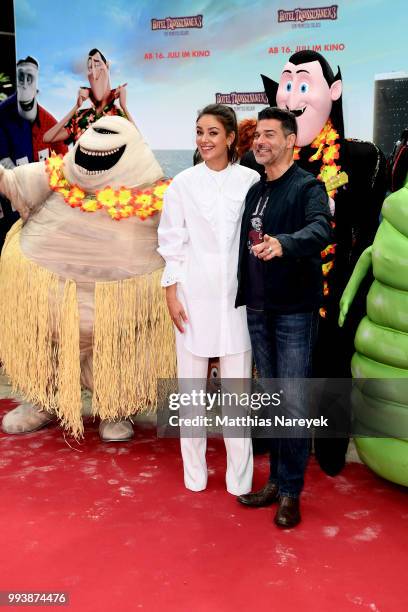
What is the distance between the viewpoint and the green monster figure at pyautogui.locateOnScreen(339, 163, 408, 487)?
2.30 meters

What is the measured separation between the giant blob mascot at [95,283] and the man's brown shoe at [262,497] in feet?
2.13

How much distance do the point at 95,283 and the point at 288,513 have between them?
1.17 metres

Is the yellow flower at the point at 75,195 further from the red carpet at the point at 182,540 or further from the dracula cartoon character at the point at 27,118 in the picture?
the dracula cartoon character at the point at 27,118

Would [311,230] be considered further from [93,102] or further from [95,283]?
[93,102]

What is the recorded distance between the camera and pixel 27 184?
2834 mm

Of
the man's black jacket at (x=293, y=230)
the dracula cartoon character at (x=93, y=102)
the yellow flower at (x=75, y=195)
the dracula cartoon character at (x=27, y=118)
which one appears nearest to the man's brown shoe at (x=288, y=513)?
the man's black jacket at (x=293, y=230)

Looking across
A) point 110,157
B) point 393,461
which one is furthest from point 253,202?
point 393,461

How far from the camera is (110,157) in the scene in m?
2.70

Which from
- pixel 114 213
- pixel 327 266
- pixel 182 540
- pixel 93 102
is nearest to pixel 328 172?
pixel 327 266

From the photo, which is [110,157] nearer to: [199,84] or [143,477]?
[143,477]

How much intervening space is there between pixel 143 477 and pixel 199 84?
8.21 feet

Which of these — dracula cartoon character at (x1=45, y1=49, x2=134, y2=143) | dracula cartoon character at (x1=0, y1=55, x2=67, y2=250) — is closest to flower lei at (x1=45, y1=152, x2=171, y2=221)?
dracula cartoon character at (x1=45, y1=49, x2=134, y2=143)

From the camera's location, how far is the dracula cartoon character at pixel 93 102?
13.9 ft

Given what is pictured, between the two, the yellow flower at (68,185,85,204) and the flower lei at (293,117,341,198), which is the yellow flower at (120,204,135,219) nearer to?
the yellow flower at (68,185,85,204)
